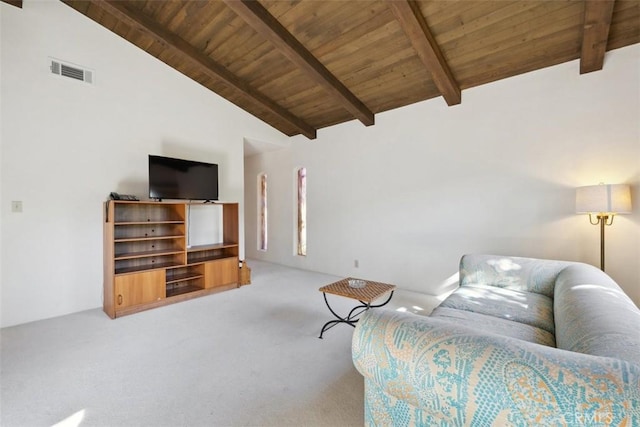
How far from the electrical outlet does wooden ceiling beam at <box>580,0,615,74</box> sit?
18.5 ft

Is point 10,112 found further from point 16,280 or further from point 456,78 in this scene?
point 456,78

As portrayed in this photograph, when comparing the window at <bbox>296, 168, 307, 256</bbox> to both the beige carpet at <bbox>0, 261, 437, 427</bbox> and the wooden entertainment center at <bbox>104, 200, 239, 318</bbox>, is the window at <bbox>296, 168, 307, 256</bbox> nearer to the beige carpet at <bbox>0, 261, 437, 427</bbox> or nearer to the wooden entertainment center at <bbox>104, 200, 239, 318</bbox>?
the wooden entertainment center at <bbox>104, 200, 239, 318</bbox>

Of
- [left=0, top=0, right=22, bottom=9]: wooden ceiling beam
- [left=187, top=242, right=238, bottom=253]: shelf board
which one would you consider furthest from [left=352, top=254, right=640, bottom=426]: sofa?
[left=0, top=0, right=22, bottom=9]: wooden ceiling beam

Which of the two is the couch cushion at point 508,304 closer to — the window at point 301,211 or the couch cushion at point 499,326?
the couch cushion at point 499,326

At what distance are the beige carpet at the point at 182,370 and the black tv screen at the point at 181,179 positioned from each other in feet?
4.90

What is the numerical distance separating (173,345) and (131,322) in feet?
2.87

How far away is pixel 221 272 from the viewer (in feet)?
13.2

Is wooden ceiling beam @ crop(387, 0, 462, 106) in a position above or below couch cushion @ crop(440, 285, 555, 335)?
above

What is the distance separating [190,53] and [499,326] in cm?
439

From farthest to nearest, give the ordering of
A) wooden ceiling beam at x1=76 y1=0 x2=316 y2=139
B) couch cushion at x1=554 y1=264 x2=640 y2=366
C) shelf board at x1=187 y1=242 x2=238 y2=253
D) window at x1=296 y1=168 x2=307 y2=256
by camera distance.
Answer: window at x1=296 y1=168 x2=307 y2=256
shelf board at x1=187 y1=242 x2=238 y2=253
wooden ceiling beam at x1=76 y1=0 x2=316 y2=139
couch cushion at x1=554 y1=264 x2=640 y2=366

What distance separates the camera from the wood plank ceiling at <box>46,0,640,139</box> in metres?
2.47

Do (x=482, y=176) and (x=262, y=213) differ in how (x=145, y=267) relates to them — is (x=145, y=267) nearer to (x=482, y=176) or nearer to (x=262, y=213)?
(x=262, y=213)

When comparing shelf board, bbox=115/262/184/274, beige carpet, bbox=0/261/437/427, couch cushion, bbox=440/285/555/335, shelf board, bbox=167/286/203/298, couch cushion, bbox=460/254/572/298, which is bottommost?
beige carpet, bbox=0/261/437/427

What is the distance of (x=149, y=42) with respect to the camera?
12.0ft
